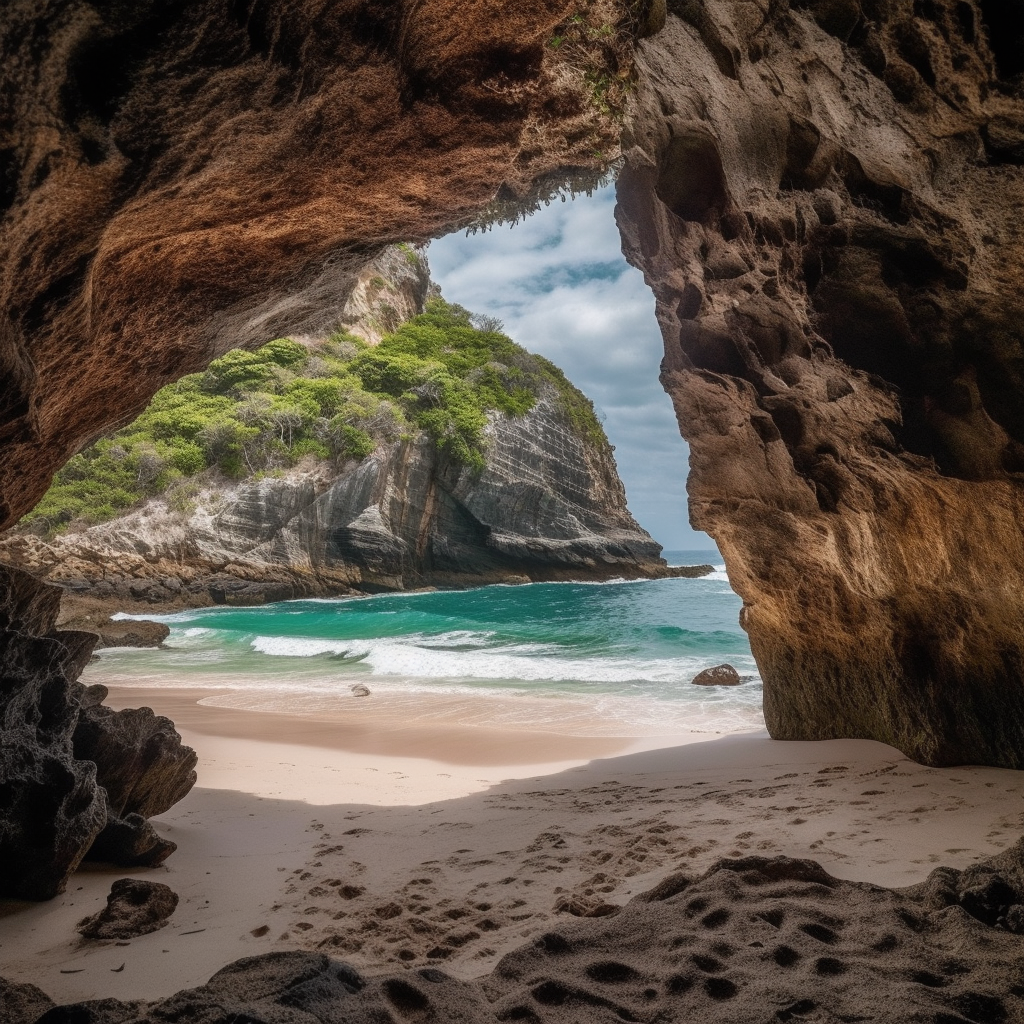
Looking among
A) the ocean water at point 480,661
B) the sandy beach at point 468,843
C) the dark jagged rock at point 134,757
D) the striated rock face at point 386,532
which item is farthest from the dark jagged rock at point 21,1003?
the striated rock face at point 386,532

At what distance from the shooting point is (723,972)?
1.99 m

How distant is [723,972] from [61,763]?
2951 millimetres

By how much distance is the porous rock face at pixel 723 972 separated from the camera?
1784 mm

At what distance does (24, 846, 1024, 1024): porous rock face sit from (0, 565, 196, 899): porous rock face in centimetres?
136

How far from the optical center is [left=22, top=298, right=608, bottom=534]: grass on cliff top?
26.5 m

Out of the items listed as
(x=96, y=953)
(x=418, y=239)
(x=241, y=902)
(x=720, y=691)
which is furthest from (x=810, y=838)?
(x=720, y=691)

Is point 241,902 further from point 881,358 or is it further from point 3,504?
point 881,358

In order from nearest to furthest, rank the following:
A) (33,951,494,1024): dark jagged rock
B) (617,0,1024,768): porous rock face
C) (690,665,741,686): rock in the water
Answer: (33,951,494,1024): dark jagged rock < (617,0,1024,768): porous rock face < (690,665,741,686): rock in the water

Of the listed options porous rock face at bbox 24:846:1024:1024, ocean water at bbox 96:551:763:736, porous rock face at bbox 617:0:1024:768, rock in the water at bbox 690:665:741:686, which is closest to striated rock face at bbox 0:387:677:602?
ocean water at bbox 96:551:763:736

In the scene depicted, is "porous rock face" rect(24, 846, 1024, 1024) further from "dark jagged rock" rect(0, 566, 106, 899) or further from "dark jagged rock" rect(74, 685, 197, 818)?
"dark jagged rock" rect(74, 685, 197, 818)

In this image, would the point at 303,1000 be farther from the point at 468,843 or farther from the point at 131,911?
the point at 468,843

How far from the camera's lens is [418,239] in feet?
14.9

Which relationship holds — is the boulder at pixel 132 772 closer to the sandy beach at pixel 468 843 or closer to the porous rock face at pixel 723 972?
the sandy beach at pixel 468 843

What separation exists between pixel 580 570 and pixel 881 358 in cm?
3033
